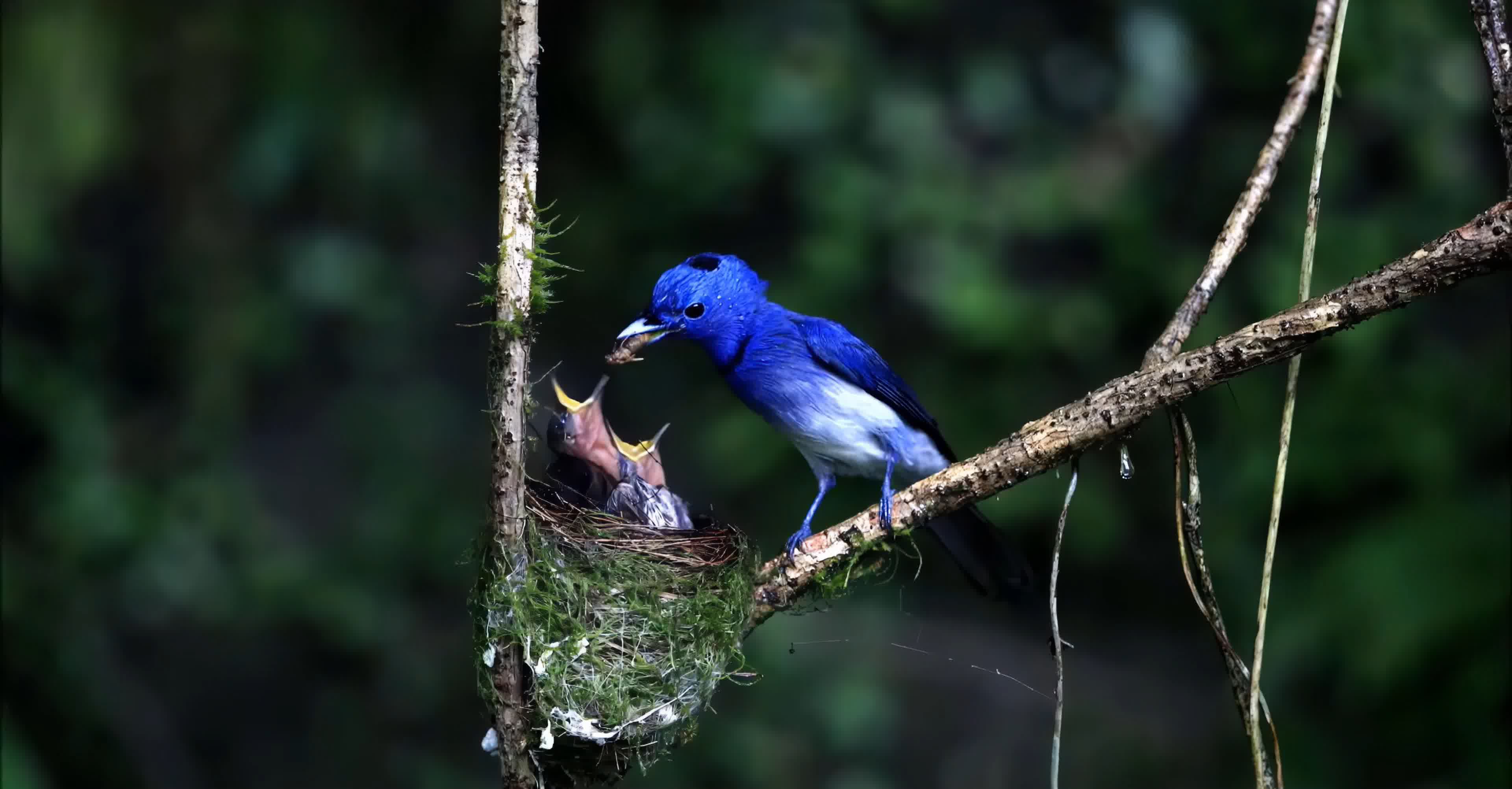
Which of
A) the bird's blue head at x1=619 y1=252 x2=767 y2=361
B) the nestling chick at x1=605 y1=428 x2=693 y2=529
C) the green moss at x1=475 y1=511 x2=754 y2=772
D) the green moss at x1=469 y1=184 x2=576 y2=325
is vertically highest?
the bird's blue head at x1=619 y1=252 x2=767 y2=361

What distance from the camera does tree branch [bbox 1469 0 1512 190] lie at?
1.93 metres

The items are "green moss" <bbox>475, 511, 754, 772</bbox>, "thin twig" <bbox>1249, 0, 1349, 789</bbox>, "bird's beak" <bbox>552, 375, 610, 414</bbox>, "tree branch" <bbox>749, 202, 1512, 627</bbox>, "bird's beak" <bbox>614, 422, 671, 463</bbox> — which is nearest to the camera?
"tree branch" <bbox>749, 202, 1512, 627</bbox>

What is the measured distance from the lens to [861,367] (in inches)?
133

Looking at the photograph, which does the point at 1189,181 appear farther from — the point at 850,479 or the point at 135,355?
the point at 135,355

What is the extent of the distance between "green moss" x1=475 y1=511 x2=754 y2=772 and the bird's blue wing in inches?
26.2

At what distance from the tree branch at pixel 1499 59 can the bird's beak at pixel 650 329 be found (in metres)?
1.79

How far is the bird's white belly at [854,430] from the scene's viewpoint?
10.8ft

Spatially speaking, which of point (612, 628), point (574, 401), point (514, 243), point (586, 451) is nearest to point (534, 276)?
point (514, 243)

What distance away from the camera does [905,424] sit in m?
3.40

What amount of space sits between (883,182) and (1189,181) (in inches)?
44.3

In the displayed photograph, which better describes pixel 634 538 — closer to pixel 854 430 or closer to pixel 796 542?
pixel 796 542

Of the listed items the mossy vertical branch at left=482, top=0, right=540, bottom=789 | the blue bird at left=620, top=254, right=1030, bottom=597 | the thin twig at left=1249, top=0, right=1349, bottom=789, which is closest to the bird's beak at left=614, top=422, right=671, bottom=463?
the blue bird at left=620, top=254, right=1030, bottom=597

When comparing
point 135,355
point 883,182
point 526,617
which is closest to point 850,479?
point 883,182

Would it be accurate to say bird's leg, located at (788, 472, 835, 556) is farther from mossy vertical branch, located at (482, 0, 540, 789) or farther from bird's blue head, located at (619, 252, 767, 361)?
mossy vertical branch, located at (482, 0, 540, 789)
